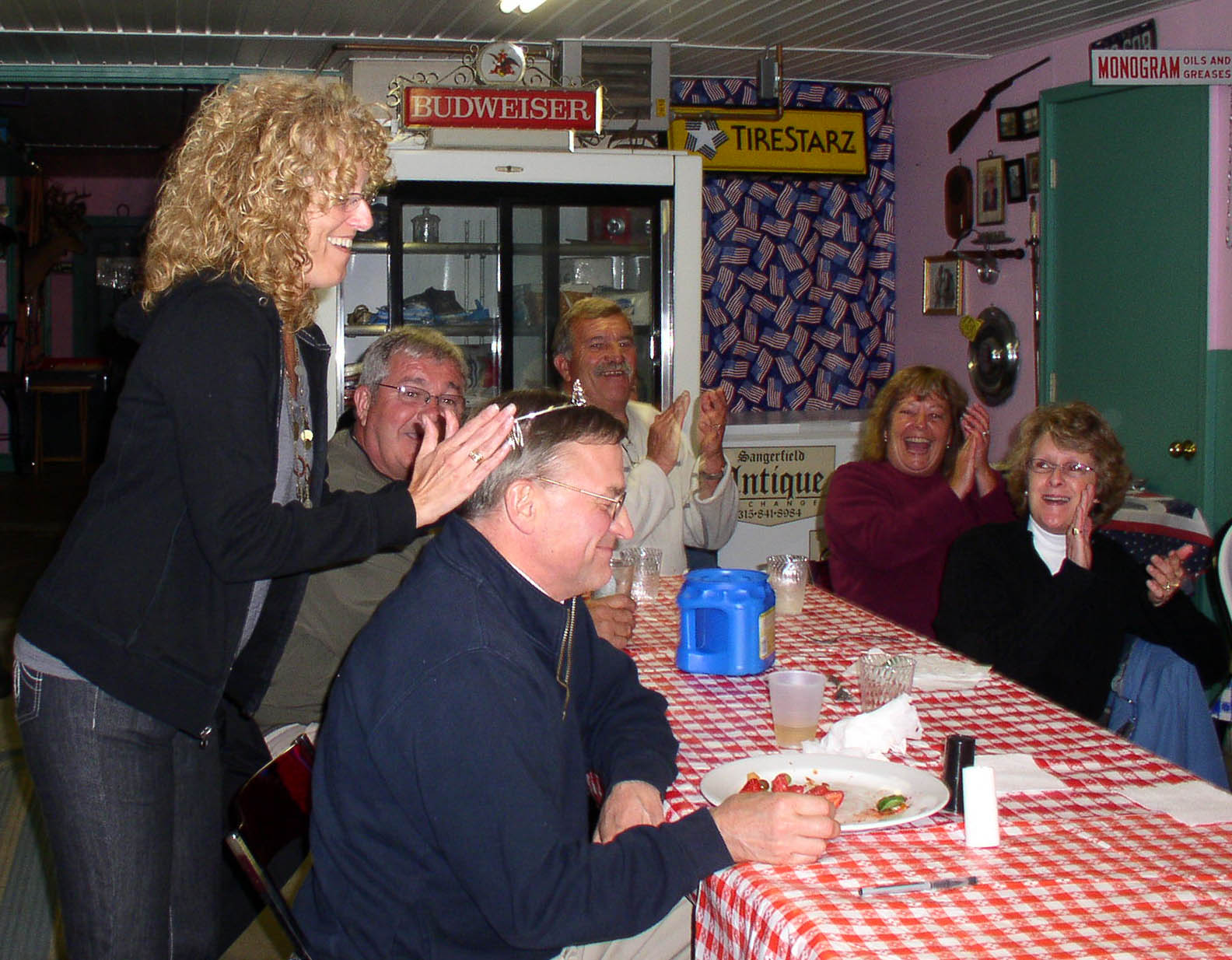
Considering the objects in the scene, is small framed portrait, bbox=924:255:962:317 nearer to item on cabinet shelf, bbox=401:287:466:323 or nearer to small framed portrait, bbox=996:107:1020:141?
small framed portrait, bbox=996:107:1020:141

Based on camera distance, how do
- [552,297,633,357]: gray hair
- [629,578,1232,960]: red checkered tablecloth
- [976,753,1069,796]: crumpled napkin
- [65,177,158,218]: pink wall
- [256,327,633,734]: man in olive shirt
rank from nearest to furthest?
[629,578,1232,960]: red checkered tablecloth → [976,753,1069,796]: crumpled napkin → [256,327,633,734]: man in olive shirt → [552,297,633,357]: gray hair → [65,177,158,218]: pink wall

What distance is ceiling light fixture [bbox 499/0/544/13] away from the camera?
17.2 ft

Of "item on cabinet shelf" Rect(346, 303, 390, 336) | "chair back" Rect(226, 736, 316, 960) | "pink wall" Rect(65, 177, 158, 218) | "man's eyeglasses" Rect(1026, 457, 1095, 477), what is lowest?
"chair back" Rect(226, 736, 316, 960)

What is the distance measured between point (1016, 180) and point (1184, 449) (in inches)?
74.5

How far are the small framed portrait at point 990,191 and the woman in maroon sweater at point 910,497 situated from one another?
3419 mm

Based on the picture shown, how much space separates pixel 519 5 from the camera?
5336 millimetres

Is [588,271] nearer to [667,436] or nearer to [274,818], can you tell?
[667,436]

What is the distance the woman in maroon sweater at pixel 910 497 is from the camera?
3324mm

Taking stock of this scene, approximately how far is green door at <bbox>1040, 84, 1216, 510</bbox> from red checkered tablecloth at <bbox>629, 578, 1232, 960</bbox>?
376 centimetres

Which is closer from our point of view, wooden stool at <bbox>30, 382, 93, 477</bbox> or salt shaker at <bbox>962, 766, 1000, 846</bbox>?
salt shaker at <bbox>962, 766, 1000, 846</bbox>

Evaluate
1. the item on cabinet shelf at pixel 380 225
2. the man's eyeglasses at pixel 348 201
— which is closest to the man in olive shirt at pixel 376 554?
the man's eyeglasses at pixel 348 201

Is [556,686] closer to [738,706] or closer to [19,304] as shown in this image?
[738,706]

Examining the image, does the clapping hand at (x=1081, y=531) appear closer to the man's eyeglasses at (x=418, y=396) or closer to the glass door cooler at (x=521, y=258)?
the man's eyeglasses at (x=418, y=396)

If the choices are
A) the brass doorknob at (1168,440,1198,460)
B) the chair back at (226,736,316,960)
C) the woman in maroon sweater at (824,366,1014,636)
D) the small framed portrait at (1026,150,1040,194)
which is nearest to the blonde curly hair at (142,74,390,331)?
the chair back at (226,736,316,960)
